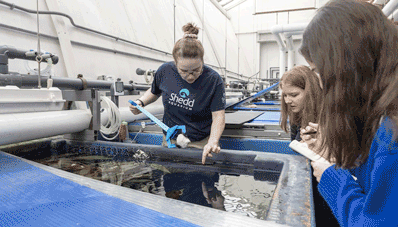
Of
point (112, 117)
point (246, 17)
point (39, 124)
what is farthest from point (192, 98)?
point (246, 17)

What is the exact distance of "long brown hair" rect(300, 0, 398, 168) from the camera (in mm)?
491

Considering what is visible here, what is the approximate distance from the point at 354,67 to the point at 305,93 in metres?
0.91

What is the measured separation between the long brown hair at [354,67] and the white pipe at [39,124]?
1504mm

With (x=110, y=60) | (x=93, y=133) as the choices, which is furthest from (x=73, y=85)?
(x=110, y=60)

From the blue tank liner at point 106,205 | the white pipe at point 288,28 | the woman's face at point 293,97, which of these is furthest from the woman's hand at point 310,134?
the white pipe at point 288,28

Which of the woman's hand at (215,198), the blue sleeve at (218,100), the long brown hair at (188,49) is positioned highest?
the long brown hair at (188,49)

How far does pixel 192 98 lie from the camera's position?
64.3 inches

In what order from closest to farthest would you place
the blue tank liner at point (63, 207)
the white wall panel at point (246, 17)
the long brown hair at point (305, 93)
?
the blue tank liner at point (63, 207) < the long brown hair at point (305, 93) < the white wall panel at point (246, 17)

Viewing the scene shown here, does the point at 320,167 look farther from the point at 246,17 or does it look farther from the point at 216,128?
the point at 246,17

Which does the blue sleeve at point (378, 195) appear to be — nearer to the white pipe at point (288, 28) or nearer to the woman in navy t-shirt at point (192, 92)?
the woman in navy t-shirt at point (192, 92)

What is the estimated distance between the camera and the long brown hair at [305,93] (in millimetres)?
1323

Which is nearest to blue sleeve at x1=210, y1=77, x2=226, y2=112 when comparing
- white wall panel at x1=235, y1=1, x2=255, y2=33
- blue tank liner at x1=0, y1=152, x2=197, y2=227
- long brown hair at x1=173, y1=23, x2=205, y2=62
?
long brown hair at x1=173, y1=23, x2=205, y2=62

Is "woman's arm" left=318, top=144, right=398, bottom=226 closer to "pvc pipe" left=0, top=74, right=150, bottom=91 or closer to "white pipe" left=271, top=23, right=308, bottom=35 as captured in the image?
"pvc pipe" left=0, top=74, right=150, bottom=91

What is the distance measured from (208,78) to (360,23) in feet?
3.80
